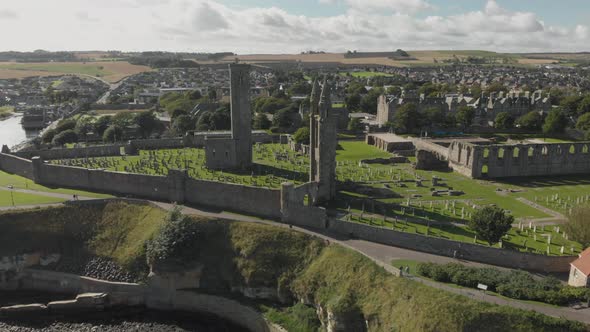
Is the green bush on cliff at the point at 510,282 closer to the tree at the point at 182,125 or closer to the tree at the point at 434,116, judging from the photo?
the tree at the point at 434,116

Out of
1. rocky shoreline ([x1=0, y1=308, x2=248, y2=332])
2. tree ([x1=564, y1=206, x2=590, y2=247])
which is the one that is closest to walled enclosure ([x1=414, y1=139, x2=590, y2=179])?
tree ([x1=564, y1=206, x2=590, y2=247])

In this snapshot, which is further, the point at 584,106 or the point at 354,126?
the point at 584,106

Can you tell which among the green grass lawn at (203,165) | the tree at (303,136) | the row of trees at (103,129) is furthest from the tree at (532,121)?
the row of trees at (103,129)

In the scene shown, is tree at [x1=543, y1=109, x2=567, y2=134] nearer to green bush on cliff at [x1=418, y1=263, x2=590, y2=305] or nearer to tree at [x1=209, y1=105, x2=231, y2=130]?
tree at [x1=209, y1=105, x2=231, y2=130]

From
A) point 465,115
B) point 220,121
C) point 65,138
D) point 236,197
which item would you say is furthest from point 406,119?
point 65,138

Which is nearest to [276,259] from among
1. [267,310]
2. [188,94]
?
[267,310]

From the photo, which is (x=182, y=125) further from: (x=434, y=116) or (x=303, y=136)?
(x=434, y=116)

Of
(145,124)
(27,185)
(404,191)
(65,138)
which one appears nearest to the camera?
(404,191)

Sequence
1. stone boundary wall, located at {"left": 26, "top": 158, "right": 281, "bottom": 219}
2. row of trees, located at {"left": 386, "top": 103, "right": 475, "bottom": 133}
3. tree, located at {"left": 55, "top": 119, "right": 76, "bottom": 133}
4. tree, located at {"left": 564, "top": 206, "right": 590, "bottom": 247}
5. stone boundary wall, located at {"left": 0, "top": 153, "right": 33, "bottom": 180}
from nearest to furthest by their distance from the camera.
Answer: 1. tree, located at {"left": 564, "top": 206, "right": 590, "bottom": 247}
2. stone boundary wall, located at {"left": 26, "top": 158, "right": 281, "bottom": 219}
3. stone boundary wall, located at {"left": 0, "top": 153, "right": 33, "bottom": 180}
4. tree, located at {"left": 55, "top": 119, "right": 76, "bottom": 133}
5. row of trees, located at {"left": 386, "top": 103, "right": 475, "bottom": 133}
